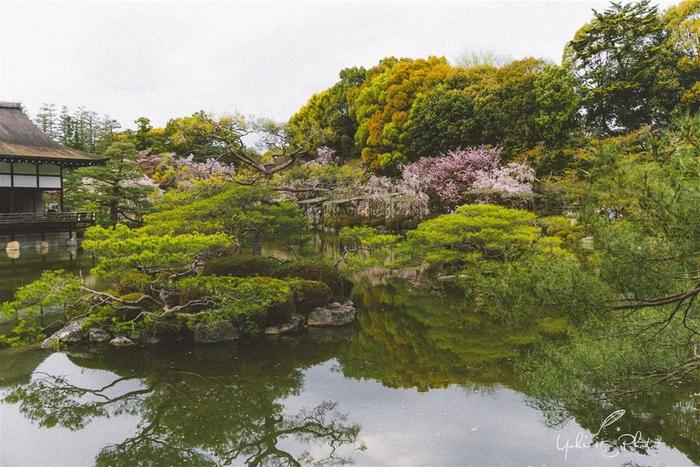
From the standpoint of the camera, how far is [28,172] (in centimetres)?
1909

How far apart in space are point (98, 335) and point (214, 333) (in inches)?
76.9

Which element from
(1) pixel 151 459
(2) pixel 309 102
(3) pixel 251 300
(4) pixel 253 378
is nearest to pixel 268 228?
(3) pixel 251 300

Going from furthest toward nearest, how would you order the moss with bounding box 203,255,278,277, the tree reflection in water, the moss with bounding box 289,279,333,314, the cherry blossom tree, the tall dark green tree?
1. the cherry blossom tree
2. the tall dark green tree
3. the moss with bounding box 203,255,278,277
4. the moss with bounding box 289,279,333,314
5. the tree reflection in water

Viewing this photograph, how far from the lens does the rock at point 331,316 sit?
31.0 ft

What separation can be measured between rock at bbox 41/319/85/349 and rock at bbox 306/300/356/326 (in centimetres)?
399

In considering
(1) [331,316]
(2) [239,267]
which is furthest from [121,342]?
(1) [331,316]

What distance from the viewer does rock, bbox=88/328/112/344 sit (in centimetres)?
815

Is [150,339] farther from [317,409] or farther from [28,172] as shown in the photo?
[28,172]

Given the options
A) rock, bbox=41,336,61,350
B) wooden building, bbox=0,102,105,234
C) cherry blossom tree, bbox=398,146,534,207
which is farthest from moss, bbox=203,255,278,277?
wooden building, bbox=0,102,105,234

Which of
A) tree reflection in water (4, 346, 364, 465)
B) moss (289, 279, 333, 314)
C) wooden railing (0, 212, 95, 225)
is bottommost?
tree reflection in water (4, 346, 364, 465)

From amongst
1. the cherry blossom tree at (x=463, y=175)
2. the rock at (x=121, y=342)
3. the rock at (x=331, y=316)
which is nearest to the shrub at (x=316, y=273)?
the rock at (x=331, y=316)

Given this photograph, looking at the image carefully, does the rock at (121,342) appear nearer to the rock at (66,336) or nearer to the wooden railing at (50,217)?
the rock at (66,336)
